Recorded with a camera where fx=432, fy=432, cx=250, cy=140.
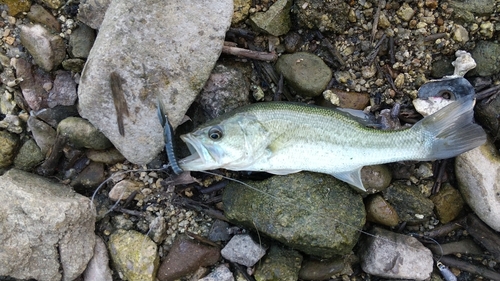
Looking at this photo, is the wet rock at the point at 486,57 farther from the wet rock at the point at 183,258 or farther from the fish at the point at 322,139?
the wet rock at the point at 183,258

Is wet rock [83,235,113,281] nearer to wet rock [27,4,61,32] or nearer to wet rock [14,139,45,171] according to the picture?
wet rock [14,139,45,171]

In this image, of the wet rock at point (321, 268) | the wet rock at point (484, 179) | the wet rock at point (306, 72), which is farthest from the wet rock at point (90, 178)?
the wet rock at point (484, 179)

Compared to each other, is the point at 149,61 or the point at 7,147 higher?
the point at 149,61

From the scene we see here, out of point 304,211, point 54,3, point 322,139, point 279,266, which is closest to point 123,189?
point 279,266

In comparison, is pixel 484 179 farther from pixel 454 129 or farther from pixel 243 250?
pixel 243 250

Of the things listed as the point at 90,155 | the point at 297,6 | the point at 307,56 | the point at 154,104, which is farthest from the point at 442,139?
the point at 90,155

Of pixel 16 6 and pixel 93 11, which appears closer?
pixel 93 11
